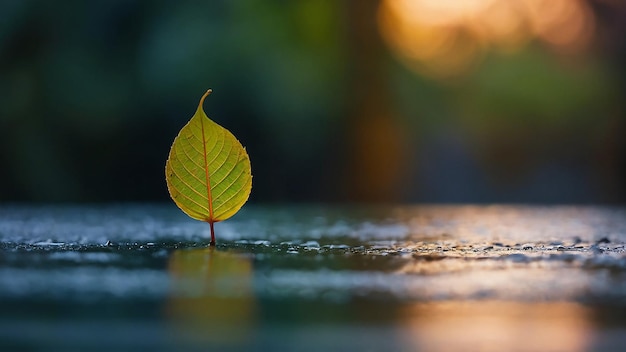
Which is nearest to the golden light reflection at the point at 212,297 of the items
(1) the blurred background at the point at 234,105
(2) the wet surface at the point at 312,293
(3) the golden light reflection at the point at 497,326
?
(2) the wet surface at the point at 312,293

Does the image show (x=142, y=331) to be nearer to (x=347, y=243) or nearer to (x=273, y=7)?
(x=347, y=243)

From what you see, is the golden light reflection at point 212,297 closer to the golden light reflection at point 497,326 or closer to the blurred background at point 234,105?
the golden light reflection at point 497,326

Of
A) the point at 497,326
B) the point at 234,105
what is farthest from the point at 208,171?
the point at 234,105

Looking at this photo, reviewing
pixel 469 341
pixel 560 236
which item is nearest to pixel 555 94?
pixel 560 236

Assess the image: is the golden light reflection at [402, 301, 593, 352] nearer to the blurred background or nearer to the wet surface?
the wet surface

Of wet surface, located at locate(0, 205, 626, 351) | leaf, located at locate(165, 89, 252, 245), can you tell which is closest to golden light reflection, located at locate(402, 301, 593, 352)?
wet surface, located at locate(0, 205, 626, 351)
